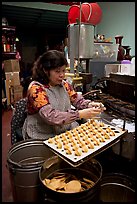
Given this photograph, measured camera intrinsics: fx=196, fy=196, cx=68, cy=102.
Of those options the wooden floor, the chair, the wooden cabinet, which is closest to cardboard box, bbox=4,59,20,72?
the wooden cabinet

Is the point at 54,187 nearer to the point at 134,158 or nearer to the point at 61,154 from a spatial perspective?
the point at 61,154

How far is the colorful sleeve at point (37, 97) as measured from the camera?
5.07ft

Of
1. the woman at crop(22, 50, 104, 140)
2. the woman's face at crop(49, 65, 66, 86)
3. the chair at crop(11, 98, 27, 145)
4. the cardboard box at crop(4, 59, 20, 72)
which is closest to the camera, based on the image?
the woman at crop(22, 50, 104, 140)

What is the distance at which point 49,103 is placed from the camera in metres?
1.57

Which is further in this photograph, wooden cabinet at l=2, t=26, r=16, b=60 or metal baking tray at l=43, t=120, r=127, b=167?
wooden cabinet at l=2, t=26, r=16, b=60

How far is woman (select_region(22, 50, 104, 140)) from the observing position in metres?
1.52

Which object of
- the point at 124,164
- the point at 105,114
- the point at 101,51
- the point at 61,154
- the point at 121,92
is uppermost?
the point at 101,51

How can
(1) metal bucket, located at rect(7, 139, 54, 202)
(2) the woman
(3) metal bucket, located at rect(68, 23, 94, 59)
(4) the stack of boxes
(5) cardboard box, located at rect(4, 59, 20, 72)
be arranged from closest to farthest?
1. (1) metal bucket, located at rect(7, 139, 54, 202)
2. (2) the woman
3. (3) metal bucket, located at rect(68, 23, 94, 59)
4. (4) the stack of boxes
5. (5) cardboard box, located at rect(4, 59, 20, 72)

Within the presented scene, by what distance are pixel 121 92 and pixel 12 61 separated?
459 centimetres

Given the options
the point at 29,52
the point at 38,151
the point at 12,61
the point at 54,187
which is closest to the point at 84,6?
the point at 38,151

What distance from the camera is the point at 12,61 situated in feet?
18.8

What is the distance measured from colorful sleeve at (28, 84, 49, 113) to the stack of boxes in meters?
4.14

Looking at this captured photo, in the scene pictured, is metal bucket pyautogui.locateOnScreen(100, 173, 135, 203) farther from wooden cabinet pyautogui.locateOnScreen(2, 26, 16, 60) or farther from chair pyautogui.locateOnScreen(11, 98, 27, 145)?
wooden cabinet pyautogui.locateOnScreen(2, 26, 16, 60)

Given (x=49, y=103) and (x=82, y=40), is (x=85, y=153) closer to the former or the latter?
(x=49, y=103)
